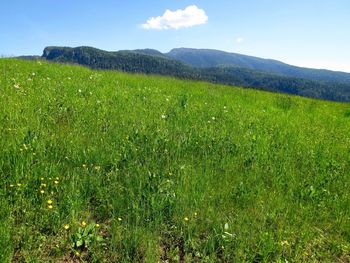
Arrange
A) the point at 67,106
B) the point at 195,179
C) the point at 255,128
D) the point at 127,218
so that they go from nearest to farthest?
the point at 127,218
the point at 195,179
the point at 67,106
the point at 255,128

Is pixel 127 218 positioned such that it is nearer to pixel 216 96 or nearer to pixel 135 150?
pixel 135 150

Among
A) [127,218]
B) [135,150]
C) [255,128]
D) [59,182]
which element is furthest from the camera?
[255,128]

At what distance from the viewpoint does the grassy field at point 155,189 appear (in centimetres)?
471

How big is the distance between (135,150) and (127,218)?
1.97m

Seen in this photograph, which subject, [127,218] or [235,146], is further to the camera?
[235,146]

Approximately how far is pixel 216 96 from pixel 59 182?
36.7ft

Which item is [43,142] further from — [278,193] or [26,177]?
[278,193]

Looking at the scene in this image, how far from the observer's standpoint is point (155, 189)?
19.3 feet

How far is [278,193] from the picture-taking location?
6613mm

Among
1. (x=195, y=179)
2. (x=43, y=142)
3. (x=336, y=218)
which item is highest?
(x=43, y=142)

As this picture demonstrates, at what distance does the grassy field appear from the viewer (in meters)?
4.71

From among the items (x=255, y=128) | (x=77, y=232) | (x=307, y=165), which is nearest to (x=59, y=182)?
(x=77, y=232)

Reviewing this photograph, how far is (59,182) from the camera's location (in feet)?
17.9

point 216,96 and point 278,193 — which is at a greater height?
point 216,96
